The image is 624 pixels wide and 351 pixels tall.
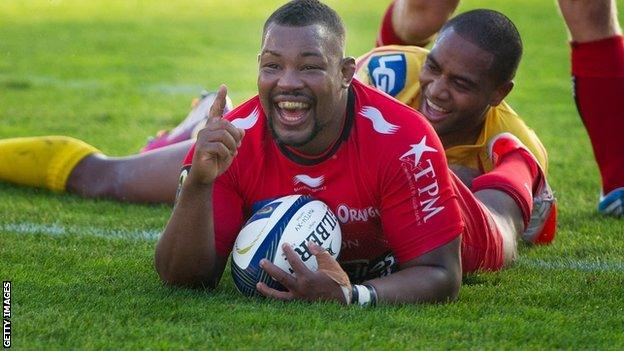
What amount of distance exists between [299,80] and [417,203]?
67 cm

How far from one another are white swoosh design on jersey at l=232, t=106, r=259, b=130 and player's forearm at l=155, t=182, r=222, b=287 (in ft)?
1.47

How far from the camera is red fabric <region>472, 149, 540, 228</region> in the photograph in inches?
248

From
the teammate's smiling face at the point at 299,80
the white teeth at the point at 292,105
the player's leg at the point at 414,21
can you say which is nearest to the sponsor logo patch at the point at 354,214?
the teammate's smiling face at the point at 299,80

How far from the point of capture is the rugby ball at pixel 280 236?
5059 millimetres

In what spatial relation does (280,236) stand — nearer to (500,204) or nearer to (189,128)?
(500,204)

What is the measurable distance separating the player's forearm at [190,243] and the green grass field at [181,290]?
0.08 metres

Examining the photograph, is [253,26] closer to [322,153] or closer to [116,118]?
[116,118]

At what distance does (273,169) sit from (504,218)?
139 cm

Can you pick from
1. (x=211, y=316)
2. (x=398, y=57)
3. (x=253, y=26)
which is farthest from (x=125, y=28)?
(x=211, y=316)

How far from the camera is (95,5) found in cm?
1839

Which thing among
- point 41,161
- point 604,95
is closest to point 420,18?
point 604,95

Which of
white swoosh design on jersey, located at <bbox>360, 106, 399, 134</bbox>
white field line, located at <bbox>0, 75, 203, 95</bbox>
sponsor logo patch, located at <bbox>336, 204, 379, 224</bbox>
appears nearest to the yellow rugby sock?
sponsor logo patch, located at <bbox>336, 204, 379, 224</bbox>

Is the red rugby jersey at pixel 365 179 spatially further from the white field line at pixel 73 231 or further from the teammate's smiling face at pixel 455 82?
the teammate's smiling face at pixel 455 82

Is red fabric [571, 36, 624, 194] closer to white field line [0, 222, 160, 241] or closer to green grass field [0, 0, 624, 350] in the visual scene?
green grass field [0, 0, 624, 350]
